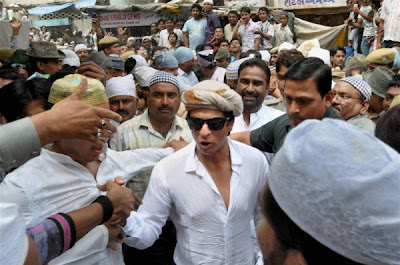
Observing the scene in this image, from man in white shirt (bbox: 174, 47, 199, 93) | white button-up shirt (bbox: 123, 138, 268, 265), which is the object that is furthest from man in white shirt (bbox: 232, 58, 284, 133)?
man in white shirt (bbox: 174, 47, 199, 93)

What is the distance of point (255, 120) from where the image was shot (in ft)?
13.9

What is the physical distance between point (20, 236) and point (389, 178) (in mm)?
1018

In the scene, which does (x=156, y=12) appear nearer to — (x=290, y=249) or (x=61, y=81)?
(x=61, y=81)

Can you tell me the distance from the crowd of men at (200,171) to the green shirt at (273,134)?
0.03 ft

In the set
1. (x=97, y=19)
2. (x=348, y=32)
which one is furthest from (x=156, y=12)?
(x=348, y=32)

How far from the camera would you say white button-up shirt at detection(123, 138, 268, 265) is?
8.41 ft

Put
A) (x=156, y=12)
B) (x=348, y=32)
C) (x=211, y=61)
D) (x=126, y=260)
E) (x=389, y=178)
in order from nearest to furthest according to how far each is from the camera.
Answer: (x=389, y=178)
(x=126, y=260)
(x=211, y=61)
(x=348, y=32)
(x=156, y=12)

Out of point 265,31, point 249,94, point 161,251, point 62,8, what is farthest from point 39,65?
point 62,8

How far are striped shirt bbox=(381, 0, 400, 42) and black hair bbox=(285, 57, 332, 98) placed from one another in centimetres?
630

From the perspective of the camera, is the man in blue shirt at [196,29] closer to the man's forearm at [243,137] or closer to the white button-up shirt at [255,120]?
the white button-up shirt at [255,120]

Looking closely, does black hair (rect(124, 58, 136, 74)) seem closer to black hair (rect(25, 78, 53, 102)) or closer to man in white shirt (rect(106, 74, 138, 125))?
man in white shirt (rect(106, 74, 138, 125))

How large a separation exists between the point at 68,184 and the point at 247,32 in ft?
34.4

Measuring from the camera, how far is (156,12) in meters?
15.6

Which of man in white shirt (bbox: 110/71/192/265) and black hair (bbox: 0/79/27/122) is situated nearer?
black hair (bbox: 0/79/27/122)
